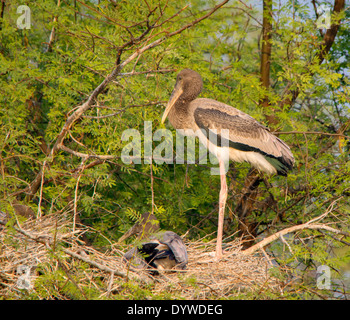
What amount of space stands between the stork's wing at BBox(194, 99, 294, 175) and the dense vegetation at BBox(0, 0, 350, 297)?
31cm

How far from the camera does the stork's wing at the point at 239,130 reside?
22.0 feet

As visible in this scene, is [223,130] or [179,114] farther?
[179,114]

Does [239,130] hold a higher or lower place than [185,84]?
lower

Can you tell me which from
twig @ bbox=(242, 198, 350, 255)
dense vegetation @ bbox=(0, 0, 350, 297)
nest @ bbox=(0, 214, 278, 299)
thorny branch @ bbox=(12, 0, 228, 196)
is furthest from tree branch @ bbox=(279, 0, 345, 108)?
nest @ bbox=(0, 214, 278, 299)

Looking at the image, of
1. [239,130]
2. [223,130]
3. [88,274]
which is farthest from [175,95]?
[88,274]

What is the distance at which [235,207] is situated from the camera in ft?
27.0

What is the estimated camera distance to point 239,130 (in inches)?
267

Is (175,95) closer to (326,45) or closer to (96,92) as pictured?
(96,92)

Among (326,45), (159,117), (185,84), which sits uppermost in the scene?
(326,45)

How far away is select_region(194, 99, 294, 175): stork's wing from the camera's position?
670 cm

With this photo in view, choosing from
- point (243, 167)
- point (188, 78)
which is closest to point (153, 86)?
point (188, 78)

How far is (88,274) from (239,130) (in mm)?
2698
